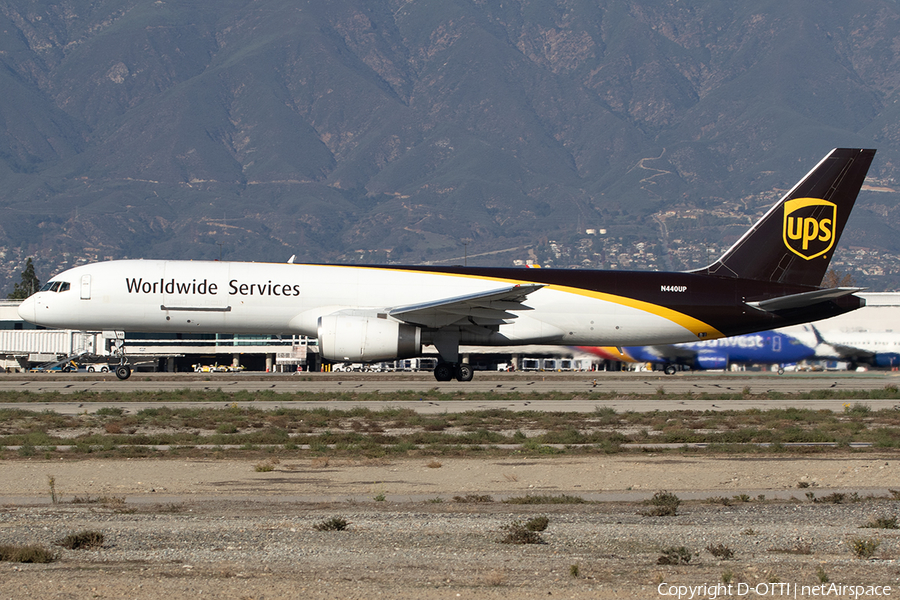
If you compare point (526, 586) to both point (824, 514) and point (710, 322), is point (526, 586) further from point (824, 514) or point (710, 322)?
point (710, 322)

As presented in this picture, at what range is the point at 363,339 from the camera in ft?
106

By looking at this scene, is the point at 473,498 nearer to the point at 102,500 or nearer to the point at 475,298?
the point at 102,500

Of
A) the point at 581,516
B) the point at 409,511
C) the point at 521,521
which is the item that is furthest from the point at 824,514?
the point at 409,511

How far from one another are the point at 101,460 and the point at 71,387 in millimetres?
19889

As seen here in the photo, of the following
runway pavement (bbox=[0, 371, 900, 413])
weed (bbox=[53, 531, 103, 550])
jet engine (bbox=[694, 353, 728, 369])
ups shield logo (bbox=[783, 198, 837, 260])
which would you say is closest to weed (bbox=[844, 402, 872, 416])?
runway pavement (bbox=[0, 371, 900, 413])

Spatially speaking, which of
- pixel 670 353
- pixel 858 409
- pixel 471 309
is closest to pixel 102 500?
pixel 471 309

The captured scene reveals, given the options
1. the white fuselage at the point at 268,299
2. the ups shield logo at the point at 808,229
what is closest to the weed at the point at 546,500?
the white fuselage at the point at 268,299

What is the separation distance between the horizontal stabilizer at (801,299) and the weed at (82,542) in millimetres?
29670

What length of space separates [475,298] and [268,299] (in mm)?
7401

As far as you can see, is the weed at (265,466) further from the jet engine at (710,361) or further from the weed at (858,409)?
the jet engine at (710,361)

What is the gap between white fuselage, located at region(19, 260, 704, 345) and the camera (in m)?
33.9

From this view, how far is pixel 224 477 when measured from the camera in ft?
52.2

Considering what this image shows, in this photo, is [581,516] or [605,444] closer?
[581,516]

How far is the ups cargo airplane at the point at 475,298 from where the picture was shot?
33.6 m
